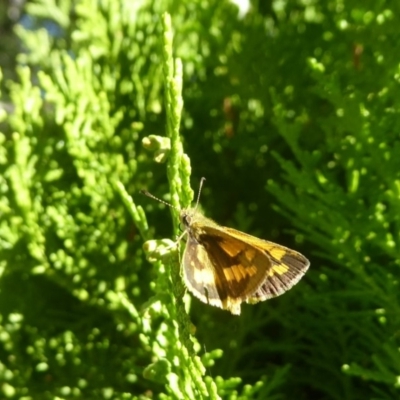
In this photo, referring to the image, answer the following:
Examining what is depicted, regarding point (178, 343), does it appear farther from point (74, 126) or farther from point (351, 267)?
point (74, 126)

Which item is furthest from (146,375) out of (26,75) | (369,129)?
(26,75)

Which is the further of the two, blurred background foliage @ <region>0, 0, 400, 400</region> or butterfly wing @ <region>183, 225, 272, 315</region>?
blurred background foliage @ <region>0, 0, 400, 400</region>

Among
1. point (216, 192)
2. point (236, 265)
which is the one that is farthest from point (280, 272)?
point (216, 192)

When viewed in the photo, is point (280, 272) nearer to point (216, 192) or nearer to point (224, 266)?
point (224, 266)

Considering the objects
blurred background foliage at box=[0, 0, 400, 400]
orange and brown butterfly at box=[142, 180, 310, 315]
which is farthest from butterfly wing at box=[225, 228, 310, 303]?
blurred background foliage at box=[0, 0, 400, 400]

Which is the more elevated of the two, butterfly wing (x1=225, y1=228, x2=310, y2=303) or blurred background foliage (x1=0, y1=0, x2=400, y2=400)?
blurred background foliage (x1=0, y1=0, x2=400, y2=400)

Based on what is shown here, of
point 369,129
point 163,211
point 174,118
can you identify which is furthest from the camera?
point 163,211

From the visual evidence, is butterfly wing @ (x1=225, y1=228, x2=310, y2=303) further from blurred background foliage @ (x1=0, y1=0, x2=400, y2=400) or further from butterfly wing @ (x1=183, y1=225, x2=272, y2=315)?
blurred background foliage @ (x1=0, y1=0, x2=400, y2=400)
